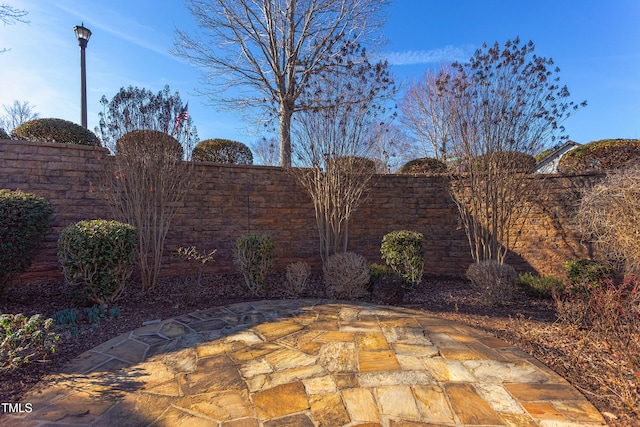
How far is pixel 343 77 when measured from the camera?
18.0 ft

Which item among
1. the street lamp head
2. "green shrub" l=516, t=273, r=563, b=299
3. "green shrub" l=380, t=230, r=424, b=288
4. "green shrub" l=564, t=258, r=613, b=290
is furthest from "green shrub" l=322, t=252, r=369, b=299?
the street lamp head

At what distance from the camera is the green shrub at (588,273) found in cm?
432

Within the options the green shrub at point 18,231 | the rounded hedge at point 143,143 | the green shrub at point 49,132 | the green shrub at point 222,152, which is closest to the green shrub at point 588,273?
the rounded hedge at point 143,143

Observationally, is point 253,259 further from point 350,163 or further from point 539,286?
point 539,286

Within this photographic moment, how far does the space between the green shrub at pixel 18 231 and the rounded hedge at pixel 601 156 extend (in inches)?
321

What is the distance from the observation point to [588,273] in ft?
14.4

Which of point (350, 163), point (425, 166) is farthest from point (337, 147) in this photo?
point (425, 166)

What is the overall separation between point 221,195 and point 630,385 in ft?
18.2

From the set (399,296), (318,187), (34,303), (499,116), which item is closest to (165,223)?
(34,303)

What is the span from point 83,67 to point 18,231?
450 centimetres

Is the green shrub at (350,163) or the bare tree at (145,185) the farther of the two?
the green shrub at (350,163)

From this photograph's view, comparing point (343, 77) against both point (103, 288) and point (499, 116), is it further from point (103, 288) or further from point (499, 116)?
point (103, 288)

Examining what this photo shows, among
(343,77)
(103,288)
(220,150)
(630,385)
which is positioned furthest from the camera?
(220,150)

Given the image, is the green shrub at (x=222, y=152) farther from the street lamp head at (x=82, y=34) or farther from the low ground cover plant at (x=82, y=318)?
the low ground cover plant at (x=82, y=318)
